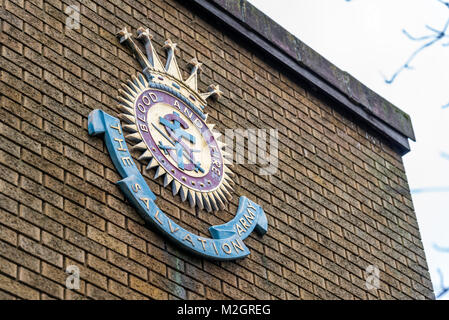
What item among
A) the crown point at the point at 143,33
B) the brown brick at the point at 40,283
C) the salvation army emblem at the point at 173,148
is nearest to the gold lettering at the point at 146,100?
the salvation army emblem at the point at 173,148

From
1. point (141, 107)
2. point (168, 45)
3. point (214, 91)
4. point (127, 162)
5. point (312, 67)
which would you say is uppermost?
Result: point (312, 67)

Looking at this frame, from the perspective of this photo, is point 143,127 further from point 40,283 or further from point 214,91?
point 40,283

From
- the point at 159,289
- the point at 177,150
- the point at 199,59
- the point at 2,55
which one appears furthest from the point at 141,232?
the point at 199,59

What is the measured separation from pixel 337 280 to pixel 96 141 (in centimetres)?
261

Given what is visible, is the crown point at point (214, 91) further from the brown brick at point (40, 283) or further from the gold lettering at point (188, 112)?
the brown brick at point (40, 283)

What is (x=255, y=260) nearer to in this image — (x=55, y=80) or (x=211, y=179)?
(x=211, y=179)

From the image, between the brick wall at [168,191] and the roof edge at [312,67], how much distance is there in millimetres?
122

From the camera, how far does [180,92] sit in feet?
28.6

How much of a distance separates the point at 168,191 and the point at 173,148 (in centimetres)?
42

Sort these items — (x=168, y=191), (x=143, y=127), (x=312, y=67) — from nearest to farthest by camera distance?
(x=168, y=191) → (x=143, y=127) → (x=312, y=67)

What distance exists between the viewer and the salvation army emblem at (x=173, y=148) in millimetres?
7824

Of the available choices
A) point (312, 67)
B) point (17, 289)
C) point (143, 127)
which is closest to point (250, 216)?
point (143, 127)

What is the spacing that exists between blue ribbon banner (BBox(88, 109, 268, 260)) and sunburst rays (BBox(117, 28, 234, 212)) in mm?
178

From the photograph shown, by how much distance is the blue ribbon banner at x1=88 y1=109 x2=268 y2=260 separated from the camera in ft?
25.3
